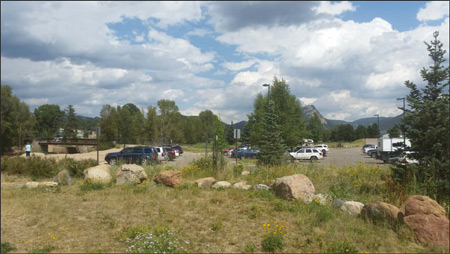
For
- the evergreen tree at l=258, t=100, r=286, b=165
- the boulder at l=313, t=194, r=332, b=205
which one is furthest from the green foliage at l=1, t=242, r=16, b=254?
the evergreen tree at l=258, t=100, r=286, b=165

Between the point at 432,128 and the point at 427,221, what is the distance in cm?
309

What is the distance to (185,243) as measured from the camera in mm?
5637

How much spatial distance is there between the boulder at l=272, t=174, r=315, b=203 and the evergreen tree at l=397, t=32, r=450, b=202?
267cm

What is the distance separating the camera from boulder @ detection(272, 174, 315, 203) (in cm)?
820

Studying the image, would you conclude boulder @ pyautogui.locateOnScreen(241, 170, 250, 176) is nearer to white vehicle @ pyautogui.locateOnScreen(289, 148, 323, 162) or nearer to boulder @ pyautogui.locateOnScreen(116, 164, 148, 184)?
boulder @ pyautogui.locateOnScreen(116, 164, 148, 184)

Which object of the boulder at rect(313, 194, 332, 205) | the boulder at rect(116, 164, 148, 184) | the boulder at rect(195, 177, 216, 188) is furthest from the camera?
the boulder at rect(116, 164, 148, 184)

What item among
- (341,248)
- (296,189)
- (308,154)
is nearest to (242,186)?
(296,189)

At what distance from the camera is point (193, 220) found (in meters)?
6.93

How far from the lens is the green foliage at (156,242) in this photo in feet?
17.1

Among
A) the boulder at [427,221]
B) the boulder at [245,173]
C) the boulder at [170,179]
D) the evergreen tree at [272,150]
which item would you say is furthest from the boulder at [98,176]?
the boulder at [427,221]

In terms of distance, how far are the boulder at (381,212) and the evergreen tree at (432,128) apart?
210 cm

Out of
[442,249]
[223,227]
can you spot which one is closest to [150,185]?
[223,227]

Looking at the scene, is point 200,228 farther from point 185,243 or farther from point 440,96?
point 440,96

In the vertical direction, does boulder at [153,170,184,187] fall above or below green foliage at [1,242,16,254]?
above
